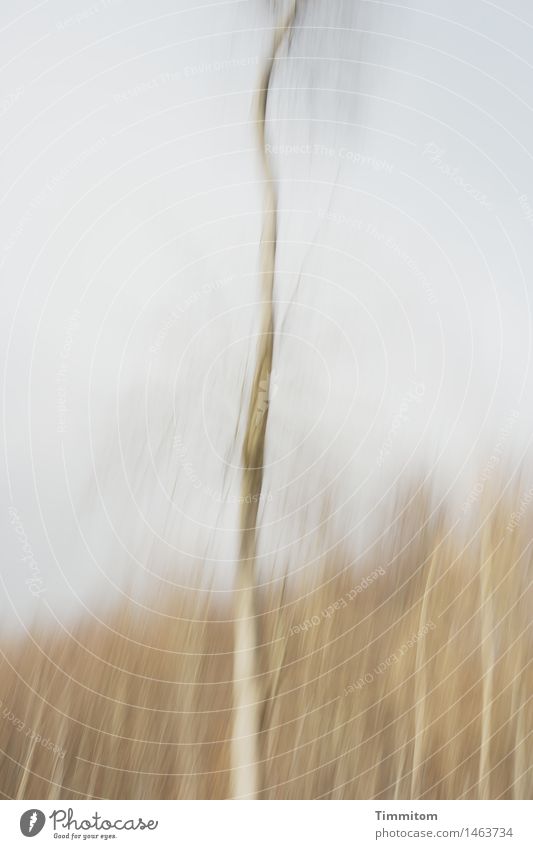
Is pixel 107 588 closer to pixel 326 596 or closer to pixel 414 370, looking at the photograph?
pixel 326 596

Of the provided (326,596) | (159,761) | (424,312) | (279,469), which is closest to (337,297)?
(424,312)

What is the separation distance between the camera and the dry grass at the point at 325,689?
676 mm

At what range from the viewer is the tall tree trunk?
26.7 inches

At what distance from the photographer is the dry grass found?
676mm
